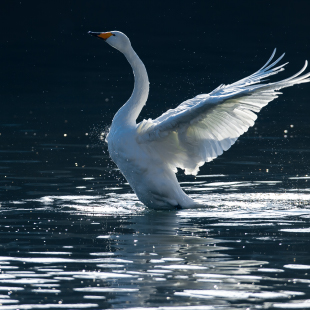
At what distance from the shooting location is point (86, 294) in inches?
280

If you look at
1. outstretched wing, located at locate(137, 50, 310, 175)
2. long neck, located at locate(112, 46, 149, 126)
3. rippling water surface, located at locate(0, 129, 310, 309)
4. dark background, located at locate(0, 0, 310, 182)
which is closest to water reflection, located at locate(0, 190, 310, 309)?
rippling water surface, located at locate(0, 129, 310, 309)

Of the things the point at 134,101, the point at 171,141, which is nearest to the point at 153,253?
the point at 171,141

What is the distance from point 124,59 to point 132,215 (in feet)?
84.2

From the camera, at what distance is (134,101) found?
37.9 feet

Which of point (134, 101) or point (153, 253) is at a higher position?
point (134, 101)

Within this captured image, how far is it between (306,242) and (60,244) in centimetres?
261

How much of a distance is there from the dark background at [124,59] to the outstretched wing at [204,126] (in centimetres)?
389

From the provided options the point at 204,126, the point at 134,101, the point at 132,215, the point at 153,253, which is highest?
the point at 134,101

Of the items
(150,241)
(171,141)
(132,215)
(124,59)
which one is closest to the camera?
(150,241)

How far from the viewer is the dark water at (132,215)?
7.23 m

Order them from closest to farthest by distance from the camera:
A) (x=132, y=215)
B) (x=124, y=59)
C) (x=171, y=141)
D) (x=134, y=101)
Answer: (x=132, y=215)
(x=171, y=141)
(x=134, y=101)
(x=124, y=59)

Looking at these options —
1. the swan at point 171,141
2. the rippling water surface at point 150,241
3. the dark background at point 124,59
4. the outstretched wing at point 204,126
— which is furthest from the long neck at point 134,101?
the dark background at point 124,59

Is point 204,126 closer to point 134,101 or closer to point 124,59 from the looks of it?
point 134,101

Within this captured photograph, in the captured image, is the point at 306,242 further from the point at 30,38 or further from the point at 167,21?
the point at 167,21
